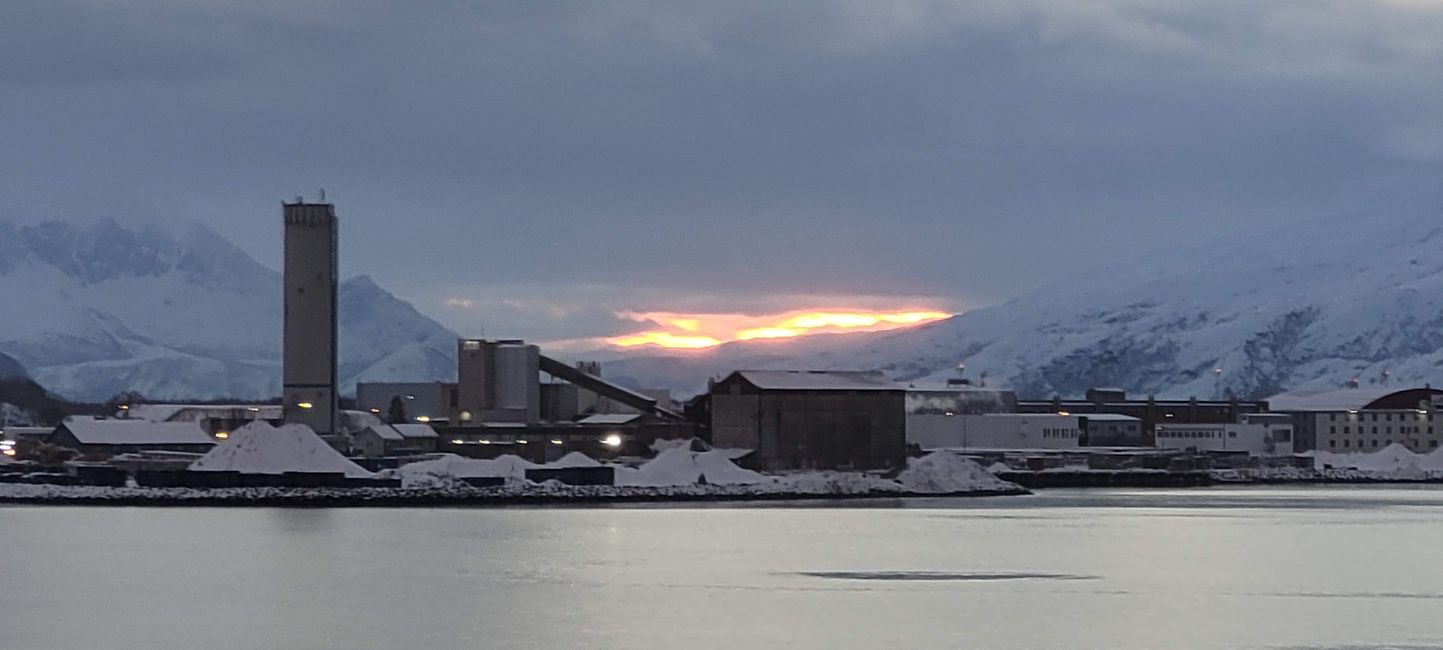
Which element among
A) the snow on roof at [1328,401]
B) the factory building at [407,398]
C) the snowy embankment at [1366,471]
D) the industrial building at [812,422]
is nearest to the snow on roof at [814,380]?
the industrial building at [812,422]

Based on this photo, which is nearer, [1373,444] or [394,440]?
[394,440]

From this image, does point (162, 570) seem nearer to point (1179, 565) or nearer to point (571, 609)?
point (571, 609)

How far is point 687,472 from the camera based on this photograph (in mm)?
67188

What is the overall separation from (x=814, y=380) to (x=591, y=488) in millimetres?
12497

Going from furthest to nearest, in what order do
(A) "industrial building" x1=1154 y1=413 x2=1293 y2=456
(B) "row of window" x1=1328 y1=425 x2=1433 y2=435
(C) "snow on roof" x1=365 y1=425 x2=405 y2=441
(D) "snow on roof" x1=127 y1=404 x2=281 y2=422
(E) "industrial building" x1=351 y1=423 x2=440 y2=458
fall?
1. (B) "row of window" x1=1328 y1=425 x2=1433 y2=435
2. (A) "industrial building" x1=1154 y1=413 x2=1293 y2=456
3. (D) "snow on roof" x1=127 y1=404 x2=281 y2=422
4. (C) "snow on roof" x1=365 y1=425 x2=405 y2=441
5. (E) "industrial building" x1=351 y1=423 x2=440 y2=458

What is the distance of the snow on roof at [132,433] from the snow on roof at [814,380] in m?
20.2

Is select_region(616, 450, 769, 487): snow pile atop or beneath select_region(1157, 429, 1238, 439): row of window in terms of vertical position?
beneath

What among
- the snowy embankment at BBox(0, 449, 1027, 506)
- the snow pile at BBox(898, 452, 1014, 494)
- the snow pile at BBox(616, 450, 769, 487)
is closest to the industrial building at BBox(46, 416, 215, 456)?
the snowy embankment at BBox(0, 449, 1027, 506)

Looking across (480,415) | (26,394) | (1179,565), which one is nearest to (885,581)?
(1179,565)

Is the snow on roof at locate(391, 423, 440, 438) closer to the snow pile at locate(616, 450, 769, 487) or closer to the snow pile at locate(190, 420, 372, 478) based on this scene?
the snow pile at locate(616, 450, 769, 487)

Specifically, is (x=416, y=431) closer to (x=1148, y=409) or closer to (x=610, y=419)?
(x=610, y=419)

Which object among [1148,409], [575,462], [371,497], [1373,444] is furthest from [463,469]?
[1373,444]

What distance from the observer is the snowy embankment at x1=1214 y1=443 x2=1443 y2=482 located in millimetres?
89125

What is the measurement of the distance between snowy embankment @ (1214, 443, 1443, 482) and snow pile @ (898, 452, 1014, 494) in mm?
19564
